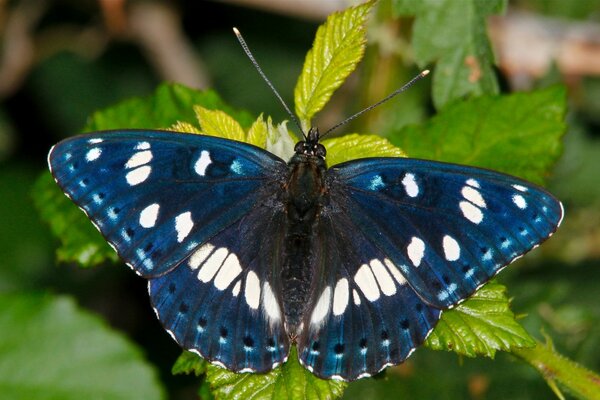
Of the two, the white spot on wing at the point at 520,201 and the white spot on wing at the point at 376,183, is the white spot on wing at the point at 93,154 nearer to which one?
the white spot on wing at the point at 376,183

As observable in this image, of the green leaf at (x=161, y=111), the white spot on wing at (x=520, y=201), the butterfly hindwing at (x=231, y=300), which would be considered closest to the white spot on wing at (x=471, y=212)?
the white spot on wing at (x=520, y=201)

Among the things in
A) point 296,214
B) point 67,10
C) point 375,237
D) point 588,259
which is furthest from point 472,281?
point 67,10

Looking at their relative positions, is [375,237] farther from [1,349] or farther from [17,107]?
[17,107]

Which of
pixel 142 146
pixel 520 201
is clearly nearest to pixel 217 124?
pixel 142 146

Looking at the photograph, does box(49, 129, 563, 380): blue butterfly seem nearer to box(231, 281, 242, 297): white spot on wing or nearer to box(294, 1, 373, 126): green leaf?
box(231, 281, 242, 297): white spot on wing

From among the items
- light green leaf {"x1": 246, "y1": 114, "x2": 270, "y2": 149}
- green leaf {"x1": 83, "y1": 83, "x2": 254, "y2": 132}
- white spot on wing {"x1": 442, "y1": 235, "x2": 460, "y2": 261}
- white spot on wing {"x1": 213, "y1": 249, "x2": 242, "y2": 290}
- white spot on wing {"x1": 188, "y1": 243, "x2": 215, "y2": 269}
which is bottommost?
white spot on wing {"x1": 442, "y1": 235, "x2": 460, "y2": 261}

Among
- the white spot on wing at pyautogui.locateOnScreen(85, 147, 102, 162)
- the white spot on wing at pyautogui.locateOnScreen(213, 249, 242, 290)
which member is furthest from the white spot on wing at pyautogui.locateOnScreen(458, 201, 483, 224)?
the white spot on wing at pyautogui.locateOnScreen(85, 147, 102, 162)

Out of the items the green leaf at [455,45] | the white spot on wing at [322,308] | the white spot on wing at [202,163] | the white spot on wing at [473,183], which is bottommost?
the white spot on wing at [322,308]

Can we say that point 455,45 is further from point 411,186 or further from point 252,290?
point 252,290
